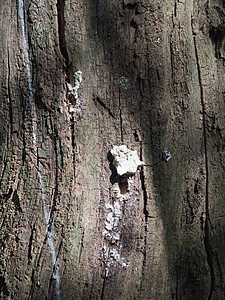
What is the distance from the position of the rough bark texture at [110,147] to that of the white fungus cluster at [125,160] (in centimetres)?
3

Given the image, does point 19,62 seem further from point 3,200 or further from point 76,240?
point 76,240

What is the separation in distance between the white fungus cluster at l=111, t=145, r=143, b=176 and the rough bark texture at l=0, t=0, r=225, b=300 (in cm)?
3

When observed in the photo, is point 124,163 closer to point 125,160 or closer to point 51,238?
point 125,160

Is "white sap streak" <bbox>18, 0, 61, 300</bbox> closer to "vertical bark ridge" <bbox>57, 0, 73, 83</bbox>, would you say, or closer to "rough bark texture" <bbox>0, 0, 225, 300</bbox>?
"rough bark texture" <bbox>0, 0, 225, 300</bbox>

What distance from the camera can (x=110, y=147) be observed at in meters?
1.24

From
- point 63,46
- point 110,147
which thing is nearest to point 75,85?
point 63,46

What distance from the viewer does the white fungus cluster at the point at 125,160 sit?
3.98 ft

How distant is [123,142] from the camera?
1.25m

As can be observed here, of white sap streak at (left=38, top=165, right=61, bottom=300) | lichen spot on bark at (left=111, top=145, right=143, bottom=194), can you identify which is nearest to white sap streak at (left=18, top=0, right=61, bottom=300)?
white sap streak at (left=38, top=165, right=61, bottom=300)

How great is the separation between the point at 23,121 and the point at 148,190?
491 mm

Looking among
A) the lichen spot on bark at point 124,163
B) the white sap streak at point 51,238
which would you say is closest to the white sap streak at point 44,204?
the white sap streak at point 51,238

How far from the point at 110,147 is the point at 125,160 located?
0.07m

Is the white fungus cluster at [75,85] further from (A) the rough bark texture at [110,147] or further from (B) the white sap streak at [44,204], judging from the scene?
(B) the white sap streak at [44,204]

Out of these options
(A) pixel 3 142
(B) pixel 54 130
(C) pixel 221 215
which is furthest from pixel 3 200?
(C) pixel 221 215
